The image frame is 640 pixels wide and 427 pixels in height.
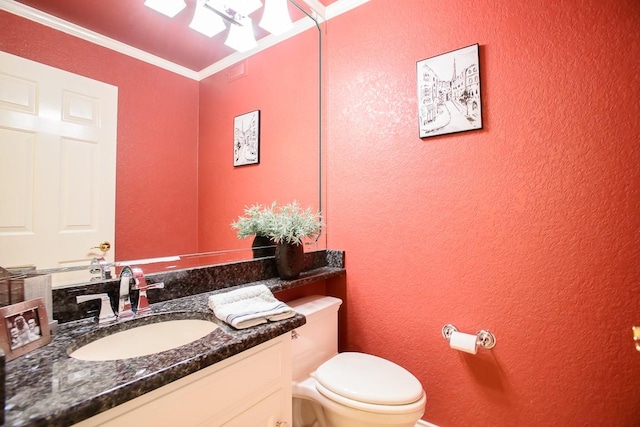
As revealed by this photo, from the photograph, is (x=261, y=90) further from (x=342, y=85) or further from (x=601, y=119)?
(x=601, y=119)

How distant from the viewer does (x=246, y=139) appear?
64.2 inches

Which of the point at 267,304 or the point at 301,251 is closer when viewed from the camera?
the point at 267,304

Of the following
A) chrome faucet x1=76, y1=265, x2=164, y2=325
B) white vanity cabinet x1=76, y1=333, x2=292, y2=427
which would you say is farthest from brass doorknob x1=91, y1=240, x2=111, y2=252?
white vanity cabinet x1=76, y1=333, x2=292, y2=427

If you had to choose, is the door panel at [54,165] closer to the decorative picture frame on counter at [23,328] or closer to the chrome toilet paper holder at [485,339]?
the decorative picture frame on counter at [23,328]

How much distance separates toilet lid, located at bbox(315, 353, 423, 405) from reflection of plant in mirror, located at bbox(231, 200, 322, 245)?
591 millimetres

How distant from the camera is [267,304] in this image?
3.30 feet

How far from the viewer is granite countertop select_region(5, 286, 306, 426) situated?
49 centimetres

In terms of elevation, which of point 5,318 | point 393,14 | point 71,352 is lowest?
point 71,352

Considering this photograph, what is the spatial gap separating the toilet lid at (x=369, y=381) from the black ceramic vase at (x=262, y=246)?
607 mm

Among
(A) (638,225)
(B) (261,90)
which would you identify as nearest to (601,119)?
(A) (638,225)

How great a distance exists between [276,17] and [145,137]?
3.69 feet

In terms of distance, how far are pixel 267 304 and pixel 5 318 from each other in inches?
25.2

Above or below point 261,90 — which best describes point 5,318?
below

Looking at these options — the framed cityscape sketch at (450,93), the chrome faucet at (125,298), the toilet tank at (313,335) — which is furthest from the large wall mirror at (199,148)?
the framed cityscape sketch at (450,93)
